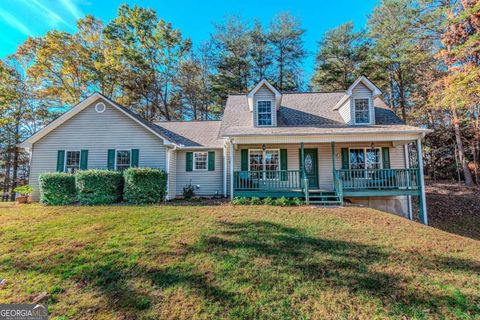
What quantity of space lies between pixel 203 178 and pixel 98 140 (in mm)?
5672

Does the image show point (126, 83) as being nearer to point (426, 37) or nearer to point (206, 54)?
point (206, 54)

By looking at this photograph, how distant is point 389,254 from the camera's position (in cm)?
530

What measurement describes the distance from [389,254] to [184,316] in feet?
15.0

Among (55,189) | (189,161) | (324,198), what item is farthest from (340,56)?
(55,189)

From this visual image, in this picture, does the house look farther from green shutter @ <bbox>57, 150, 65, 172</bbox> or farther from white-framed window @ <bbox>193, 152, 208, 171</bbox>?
white-framed window @ <bbox>193, 152, 208, 171</bbox>

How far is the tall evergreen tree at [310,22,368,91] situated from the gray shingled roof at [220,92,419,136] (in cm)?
829

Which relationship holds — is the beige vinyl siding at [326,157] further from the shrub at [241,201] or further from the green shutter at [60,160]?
the green shutter at [60,160]

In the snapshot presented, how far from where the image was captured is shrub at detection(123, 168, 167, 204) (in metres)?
10.1

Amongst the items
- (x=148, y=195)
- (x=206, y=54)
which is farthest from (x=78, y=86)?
(x=148, y=195)

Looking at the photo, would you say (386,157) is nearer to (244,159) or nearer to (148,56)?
(244,159)

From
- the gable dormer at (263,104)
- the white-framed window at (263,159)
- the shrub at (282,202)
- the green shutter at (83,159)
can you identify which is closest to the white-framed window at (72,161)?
the green shutter at (83,159)

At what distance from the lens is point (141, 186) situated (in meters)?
10.1

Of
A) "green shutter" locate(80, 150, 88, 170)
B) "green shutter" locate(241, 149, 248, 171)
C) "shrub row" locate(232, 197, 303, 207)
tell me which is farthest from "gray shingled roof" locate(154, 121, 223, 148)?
"shrub row" locate(232, 197, 303, 207)

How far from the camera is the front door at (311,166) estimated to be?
1204 cm
